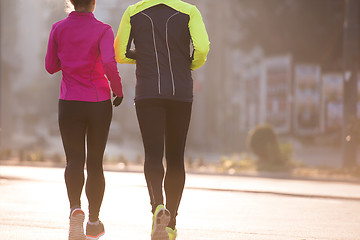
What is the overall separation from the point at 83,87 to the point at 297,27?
22.8 m

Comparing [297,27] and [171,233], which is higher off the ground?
[297,27]

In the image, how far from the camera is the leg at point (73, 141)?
547 cm

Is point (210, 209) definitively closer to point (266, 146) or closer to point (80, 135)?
point (80, 135)

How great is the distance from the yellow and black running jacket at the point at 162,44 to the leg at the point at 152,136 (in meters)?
0.09

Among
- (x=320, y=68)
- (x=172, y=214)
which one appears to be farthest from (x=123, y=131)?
(x=172, y=214)

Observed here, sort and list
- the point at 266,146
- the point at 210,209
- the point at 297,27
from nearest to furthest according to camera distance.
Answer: the point at 210,209, the point at 266,146, the point at 297,27

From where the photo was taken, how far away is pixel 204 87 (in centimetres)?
3406

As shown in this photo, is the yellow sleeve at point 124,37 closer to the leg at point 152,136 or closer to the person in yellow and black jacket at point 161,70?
the person in yellow and black jacket at point 161,70

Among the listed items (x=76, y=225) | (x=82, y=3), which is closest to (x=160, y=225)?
(x=76, y=225)

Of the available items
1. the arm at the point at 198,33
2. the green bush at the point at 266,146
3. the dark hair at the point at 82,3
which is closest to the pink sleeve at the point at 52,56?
the dark hair at the point at 82,3

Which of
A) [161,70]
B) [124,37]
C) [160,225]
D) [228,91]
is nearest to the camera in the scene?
[160,225]

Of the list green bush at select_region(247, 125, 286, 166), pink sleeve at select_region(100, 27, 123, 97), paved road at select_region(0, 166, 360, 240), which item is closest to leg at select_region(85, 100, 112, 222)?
pink sleeve at select_region(100, 27, 123, 97)

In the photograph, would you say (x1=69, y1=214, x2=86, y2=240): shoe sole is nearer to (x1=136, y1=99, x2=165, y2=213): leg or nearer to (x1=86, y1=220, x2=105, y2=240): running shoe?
(x1=86, y1=220, x2=105, y2=240): running shoe

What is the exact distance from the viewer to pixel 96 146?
219 inches
